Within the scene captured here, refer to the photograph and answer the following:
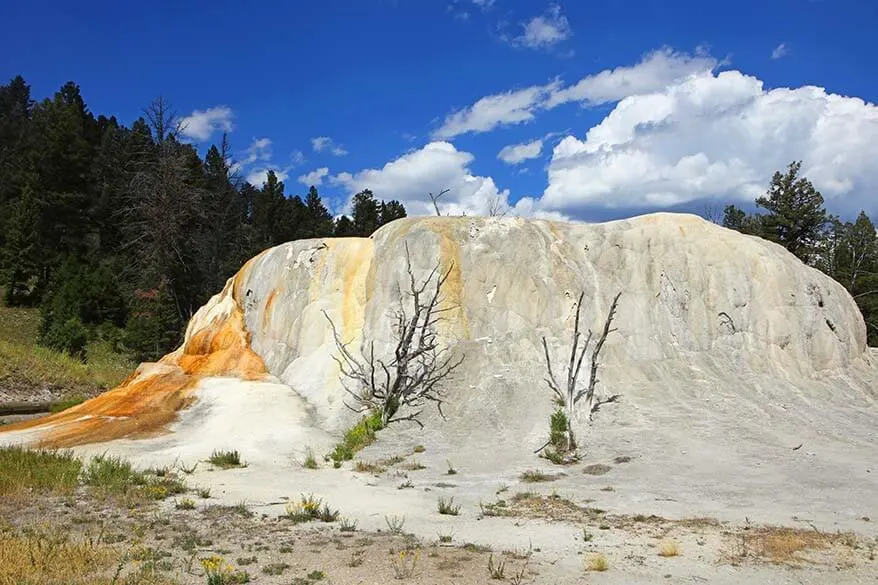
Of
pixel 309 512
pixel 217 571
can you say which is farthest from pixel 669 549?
pixel 217 571

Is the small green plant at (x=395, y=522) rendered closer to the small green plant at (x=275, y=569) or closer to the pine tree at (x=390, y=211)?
the small green plant at (x=275, y=569)

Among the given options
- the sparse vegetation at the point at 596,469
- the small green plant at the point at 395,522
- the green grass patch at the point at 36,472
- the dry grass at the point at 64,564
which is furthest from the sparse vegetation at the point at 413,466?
the dry grass at the point at 64,564

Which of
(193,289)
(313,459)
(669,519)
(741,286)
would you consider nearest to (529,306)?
(741,286)

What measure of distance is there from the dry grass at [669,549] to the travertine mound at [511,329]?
7.58 meters

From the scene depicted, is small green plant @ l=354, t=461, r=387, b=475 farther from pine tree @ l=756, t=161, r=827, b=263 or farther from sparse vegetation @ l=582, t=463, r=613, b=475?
pine tree @ l=756, t=161, r=827, b=263

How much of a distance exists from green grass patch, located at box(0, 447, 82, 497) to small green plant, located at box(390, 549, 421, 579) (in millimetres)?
6450

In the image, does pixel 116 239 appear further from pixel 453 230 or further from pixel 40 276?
pixel 453 230

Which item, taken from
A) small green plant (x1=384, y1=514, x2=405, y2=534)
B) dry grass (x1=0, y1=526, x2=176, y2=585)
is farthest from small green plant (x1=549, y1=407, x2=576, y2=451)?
dry grass (x1=0, y1=526, x2=176, y2=585)

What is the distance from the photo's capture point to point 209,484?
12.9 metres

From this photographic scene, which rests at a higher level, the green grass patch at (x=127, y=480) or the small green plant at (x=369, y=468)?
the green grass patch at (x=127, y=480)

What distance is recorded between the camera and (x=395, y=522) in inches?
401

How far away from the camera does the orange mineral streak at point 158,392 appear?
17266 mm

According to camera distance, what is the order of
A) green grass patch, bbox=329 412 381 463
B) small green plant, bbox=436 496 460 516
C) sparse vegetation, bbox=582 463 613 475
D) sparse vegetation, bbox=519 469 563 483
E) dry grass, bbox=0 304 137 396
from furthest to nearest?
dry grass, bbox=0 304 137 396 → green grass patch, bbox=329 412 381 463 → sparse vegetation, bbox=582 463 613 475 → sparse vegetation, bbox=519 469 563 483 → small green plant, bbox=436 496 460 516

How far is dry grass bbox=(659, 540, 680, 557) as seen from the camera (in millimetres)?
8664
